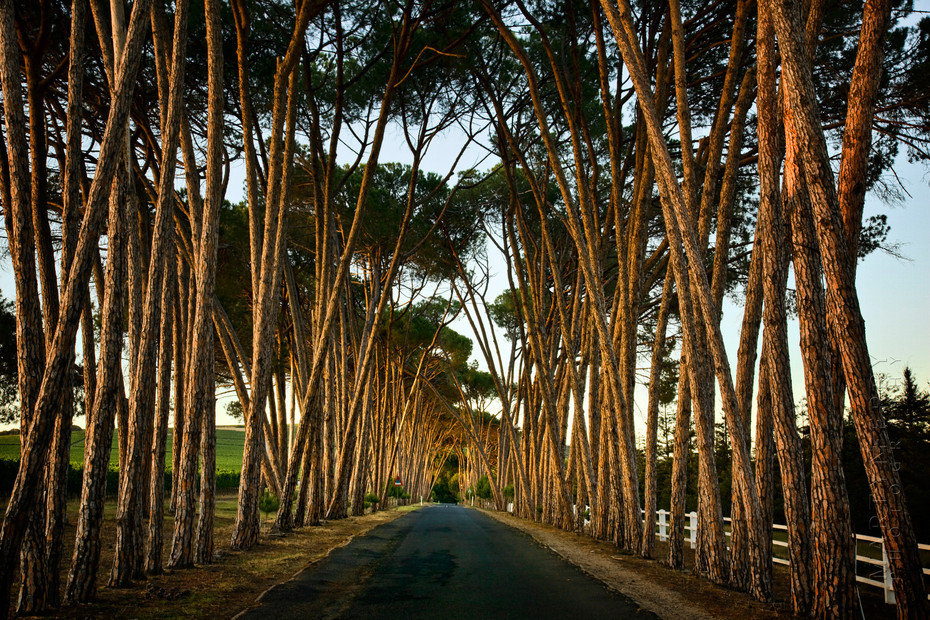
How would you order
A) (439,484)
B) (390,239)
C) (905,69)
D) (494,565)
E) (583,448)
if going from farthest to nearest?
(439,484) → (390,239) → (583,448) → (905,69) → (494,565)

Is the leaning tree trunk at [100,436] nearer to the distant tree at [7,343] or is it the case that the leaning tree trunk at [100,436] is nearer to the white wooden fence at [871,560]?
the white wooden fence at [871,560]

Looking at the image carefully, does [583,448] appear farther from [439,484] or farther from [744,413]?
[439,484]

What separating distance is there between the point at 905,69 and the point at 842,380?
21.1 feet

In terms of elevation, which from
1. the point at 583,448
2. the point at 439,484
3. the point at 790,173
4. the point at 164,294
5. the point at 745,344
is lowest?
the point at 439,484

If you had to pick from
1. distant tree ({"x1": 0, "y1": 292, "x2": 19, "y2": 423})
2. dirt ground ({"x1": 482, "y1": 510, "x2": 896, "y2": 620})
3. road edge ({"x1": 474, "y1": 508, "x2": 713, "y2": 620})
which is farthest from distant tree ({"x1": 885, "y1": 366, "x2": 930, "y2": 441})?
distant tree ({"x1": 0, "y1": 292, "x2": 19, "y2": 423})

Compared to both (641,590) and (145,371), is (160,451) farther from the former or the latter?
(641,590)

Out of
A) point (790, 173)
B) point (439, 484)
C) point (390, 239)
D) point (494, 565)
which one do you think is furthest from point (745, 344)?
point (439, 484)

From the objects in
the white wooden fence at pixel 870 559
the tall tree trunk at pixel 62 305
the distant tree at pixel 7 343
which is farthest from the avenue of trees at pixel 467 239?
the distant tree at pixel 7 343

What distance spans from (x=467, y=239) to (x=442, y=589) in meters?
15.8

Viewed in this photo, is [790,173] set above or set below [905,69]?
below

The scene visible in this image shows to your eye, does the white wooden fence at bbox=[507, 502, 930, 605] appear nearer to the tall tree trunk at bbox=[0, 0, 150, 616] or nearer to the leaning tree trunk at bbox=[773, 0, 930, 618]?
the leaning tree trunk at bbox=[773, 0, 930, 618]

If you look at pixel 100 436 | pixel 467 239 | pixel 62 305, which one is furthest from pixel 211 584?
pixel 467 239

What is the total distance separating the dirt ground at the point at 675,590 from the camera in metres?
5.49

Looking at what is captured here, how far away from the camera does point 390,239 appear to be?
19578 millimetres
